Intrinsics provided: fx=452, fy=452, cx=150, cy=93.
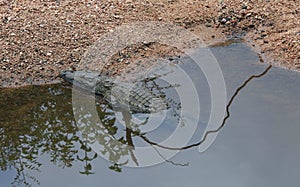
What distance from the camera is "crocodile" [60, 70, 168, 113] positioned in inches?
181

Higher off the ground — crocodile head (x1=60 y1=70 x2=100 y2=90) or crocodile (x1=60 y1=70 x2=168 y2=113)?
crocodile head (x1=60 y1=70 x2=100 y2=90)

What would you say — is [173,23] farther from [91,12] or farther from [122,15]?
[91,12]

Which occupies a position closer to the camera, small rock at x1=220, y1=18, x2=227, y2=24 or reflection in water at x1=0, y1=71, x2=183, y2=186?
reflection in water at x1=0, y1=71, x2=183, y2=186

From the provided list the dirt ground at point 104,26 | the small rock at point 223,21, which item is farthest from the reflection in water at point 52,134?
the small rock at point 223,21

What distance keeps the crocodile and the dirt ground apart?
323 millimetres

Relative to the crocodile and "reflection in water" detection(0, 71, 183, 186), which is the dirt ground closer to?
the crocodile

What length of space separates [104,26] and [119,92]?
54.3 inches

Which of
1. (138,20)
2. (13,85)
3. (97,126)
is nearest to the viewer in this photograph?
(97,126)

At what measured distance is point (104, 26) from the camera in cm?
582

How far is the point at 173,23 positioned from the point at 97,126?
210 centimetres

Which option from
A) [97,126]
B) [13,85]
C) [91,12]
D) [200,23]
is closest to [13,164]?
[97,126]

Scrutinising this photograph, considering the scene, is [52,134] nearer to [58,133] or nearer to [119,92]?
[58,133]

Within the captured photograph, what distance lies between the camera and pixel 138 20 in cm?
593

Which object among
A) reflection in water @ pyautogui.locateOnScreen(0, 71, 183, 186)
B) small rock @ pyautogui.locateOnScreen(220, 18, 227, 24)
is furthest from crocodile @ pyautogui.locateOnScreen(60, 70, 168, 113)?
small rock @ pyautogui.locateOnScreen(220, 18, 227, 24)
